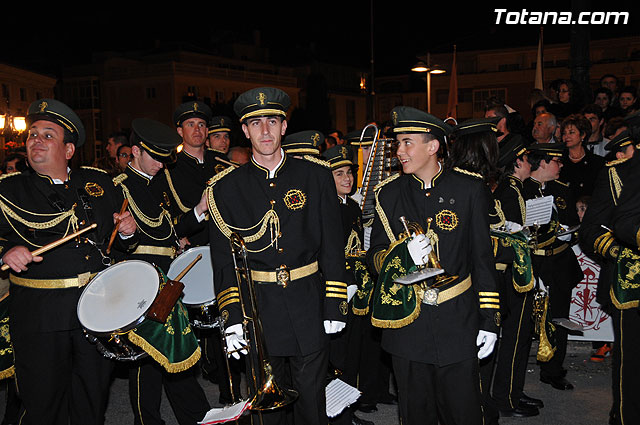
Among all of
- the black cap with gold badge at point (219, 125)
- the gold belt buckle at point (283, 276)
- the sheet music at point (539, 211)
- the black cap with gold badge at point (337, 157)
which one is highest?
the black cap with gold badge at point (219, 125)

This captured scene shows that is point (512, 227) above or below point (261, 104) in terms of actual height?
below

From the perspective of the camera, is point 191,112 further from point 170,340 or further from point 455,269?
point 455,269

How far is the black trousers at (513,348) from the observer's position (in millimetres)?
5902

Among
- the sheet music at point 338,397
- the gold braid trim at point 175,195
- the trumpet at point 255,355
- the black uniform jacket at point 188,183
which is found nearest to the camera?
the trumpet at point 255,355

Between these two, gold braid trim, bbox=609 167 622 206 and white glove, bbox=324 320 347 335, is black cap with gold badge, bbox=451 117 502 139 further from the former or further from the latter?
white glove, bbox=324 320 347 335

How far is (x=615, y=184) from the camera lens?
4832 millimetres

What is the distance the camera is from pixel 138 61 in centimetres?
5453

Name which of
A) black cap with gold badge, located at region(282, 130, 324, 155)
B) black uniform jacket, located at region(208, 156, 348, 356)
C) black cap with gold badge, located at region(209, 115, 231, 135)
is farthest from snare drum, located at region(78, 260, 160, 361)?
black cap with gold badge, located at region(209, 115, 231, 135)

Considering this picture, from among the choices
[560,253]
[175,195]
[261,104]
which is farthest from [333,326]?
[560,253]

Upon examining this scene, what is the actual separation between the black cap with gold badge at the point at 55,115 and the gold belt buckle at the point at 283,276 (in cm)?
200

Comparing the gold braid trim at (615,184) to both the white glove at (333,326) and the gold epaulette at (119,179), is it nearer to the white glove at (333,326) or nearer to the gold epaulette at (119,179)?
the white glove at (333,326)

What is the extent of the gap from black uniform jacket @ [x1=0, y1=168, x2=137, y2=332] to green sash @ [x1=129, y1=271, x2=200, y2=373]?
0.58 m

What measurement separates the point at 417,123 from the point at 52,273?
2876 millimetres

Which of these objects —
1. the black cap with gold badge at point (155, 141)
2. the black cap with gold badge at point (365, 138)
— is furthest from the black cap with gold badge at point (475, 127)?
the black cap with gold badge at point (155, 141)
